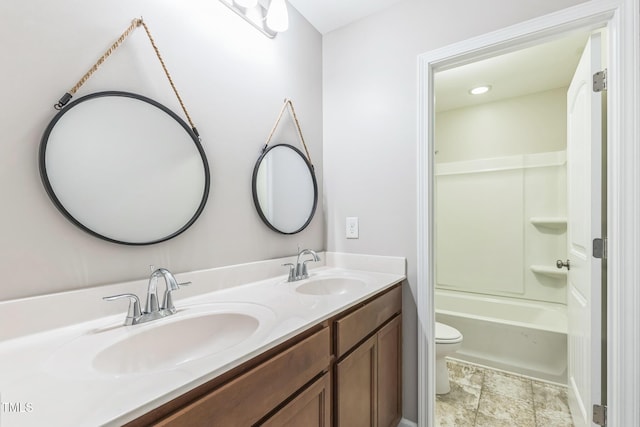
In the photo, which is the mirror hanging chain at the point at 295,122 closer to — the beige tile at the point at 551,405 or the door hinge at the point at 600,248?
the door hinge at the point at 600,248

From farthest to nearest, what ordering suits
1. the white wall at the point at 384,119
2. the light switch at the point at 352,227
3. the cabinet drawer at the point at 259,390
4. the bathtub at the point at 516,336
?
the bathtub at the point at 516,336 < the light switch at the point at 352,227 < the white wall at the point at 384,119 < the cabinet drawer at the point at 259,390

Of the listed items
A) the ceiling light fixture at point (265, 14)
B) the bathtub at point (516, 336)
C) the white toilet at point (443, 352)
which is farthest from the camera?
the bathtub at point (516, 336)

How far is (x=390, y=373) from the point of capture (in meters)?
1.42

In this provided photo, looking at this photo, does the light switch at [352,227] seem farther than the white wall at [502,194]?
No

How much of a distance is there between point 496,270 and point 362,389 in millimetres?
2248

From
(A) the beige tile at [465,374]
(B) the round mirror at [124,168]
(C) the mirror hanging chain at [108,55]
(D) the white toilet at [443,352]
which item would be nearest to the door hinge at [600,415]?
(D) the white toilet at [443,352]

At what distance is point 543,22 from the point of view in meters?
1.24

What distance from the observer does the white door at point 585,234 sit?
124cm

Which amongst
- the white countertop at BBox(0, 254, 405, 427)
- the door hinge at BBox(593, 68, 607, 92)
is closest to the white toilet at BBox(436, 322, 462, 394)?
the white countertop at BBox(0, 254, 405, 427)

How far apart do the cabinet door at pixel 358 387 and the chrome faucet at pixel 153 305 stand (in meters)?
0.64

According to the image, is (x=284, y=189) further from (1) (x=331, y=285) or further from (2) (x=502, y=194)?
(2) (x=502, y=194)

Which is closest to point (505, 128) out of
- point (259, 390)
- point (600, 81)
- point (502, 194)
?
point (502, 194)

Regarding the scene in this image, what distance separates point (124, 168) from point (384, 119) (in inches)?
52.0

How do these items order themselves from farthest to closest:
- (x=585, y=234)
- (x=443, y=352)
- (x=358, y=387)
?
(x=443, y=352)
(x=585, y=234)
(x=358, y=387)
